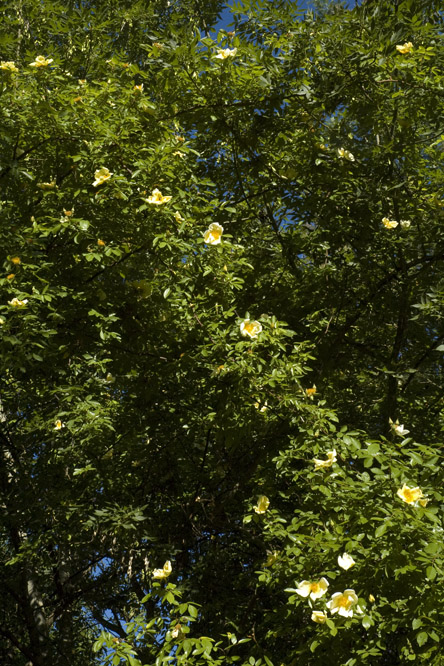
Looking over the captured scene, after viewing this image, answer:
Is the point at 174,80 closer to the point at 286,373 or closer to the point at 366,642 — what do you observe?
the point at 286,373

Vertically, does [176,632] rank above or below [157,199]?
below

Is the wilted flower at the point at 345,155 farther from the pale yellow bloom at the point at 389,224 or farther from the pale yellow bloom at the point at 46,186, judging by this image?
the pale yellow bloom at the point at 46,186

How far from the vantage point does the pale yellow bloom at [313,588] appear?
197cm

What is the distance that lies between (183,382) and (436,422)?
1.27 meters

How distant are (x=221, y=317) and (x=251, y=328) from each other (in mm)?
309

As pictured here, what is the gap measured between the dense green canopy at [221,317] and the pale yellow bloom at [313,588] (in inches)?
2.4

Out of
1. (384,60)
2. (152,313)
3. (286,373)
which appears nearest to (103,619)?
(152,313)

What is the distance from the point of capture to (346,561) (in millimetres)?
1949

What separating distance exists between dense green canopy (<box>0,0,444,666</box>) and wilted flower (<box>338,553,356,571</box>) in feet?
0.23

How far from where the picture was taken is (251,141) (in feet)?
11.1

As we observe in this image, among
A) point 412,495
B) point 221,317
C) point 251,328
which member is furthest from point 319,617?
point 221,317

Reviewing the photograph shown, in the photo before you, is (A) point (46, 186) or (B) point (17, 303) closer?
(B) point (17, 303)

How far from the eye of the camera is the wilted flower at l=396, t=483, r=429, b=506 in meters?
1.92

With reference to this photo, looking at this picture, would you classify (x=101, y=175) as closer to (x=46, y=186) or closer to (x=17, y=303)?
(x=46, y=186)
